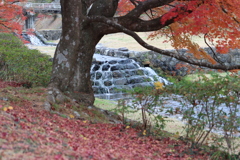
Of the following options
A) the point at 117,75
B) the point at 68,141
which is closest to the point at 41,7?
the point at 117,75

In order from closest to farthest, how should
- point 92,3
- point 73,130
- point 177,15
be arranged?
point 73,130 < point 177,15 < point 92,3

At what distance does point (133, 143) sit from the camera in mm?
4691

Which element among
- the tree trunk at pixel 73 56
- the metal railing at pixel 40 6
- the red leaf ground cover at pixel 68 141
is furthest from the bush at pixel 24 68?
the metal railing at pixel 40 6

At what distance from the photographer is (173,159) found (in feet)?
13.6

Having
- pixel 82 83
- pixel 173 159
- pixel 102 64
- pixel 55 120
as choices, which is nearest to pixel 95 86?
pixel 102 64

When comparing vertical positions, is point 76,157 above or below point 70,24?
below

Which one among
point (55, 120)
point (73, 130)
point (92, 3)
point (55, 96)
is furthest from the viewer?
point (92, 3)

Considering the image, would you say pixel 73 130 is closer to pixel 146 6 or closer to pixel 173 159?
pixel 173 159

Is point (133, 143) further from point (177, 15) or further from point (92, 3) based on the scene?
point (92, 3)

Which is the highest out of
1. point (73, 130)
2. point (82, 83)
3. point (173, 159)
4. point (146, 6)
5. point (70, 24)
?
point (146, 6)

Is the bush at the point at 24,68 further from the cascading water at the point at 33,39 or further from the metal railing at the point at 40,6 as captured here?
the metal railing at the point at 40,6

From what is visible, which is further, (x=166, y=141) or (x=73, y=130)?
(x=166, y=141)

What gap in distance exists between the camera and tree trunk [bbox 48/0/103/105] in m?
7.18

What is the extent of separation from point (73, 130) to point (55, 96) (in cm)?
235
